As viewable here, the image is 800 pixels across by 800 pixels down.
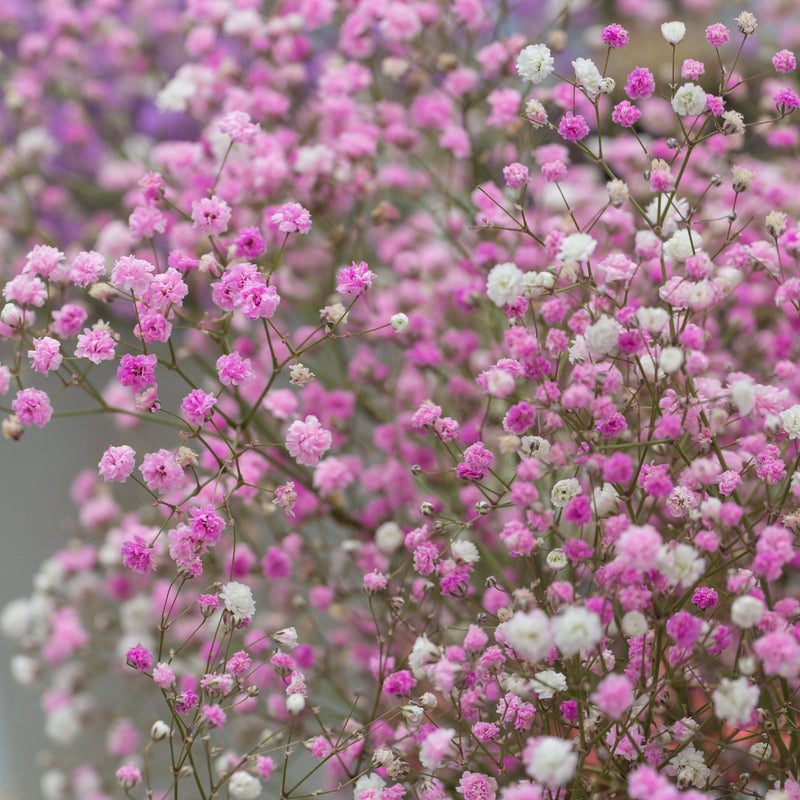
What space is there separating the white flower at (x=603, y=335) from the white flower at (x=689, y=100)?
0.46ft

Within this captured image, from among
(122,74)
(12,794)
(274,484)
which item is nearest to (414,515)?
(274,484)

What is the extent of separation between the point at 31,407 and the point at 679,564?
392mm

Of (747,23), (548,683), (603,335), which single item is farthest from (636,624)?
(747,23)

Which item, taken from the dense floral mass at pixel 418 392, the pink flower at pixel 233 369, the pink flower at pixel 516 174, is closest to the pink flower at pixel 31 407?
the dense floral mass at pixel 418 392

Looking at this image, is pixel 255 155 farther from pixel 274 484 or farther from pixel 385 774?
pixel 385 774

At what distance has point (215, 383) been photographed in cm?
80

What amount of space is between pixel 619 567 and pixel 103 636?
66 cm

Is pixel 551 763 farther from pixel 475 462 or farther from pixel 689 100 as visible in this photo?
pixel 689 100

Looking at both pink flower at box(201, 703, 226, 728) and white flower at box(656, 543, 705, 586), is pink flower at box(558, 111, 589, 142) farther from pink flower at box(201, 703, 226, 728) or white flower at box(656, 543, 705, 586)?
pink flower at box(201, 703, 226, 728)

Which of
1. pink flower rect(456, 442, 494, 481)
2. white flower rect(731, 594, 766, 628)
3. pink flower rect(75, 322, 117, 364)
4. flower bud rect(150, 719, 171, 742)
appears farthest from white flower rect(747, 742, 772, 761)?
pink flower rect(75, 322, 117, 364)

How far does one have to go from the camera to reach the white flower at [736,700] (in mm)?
416

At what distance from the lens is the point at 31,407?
22.1 inches

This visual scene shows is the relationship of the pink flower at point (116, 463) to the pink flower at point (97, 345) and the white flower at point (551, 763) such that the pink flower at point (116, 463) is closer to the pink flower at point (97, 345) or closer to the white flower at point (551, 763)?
the pink flower at point (97, 345)

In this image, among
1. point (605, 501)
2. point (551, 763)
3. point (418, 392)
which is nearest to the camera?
point (551, 763)
